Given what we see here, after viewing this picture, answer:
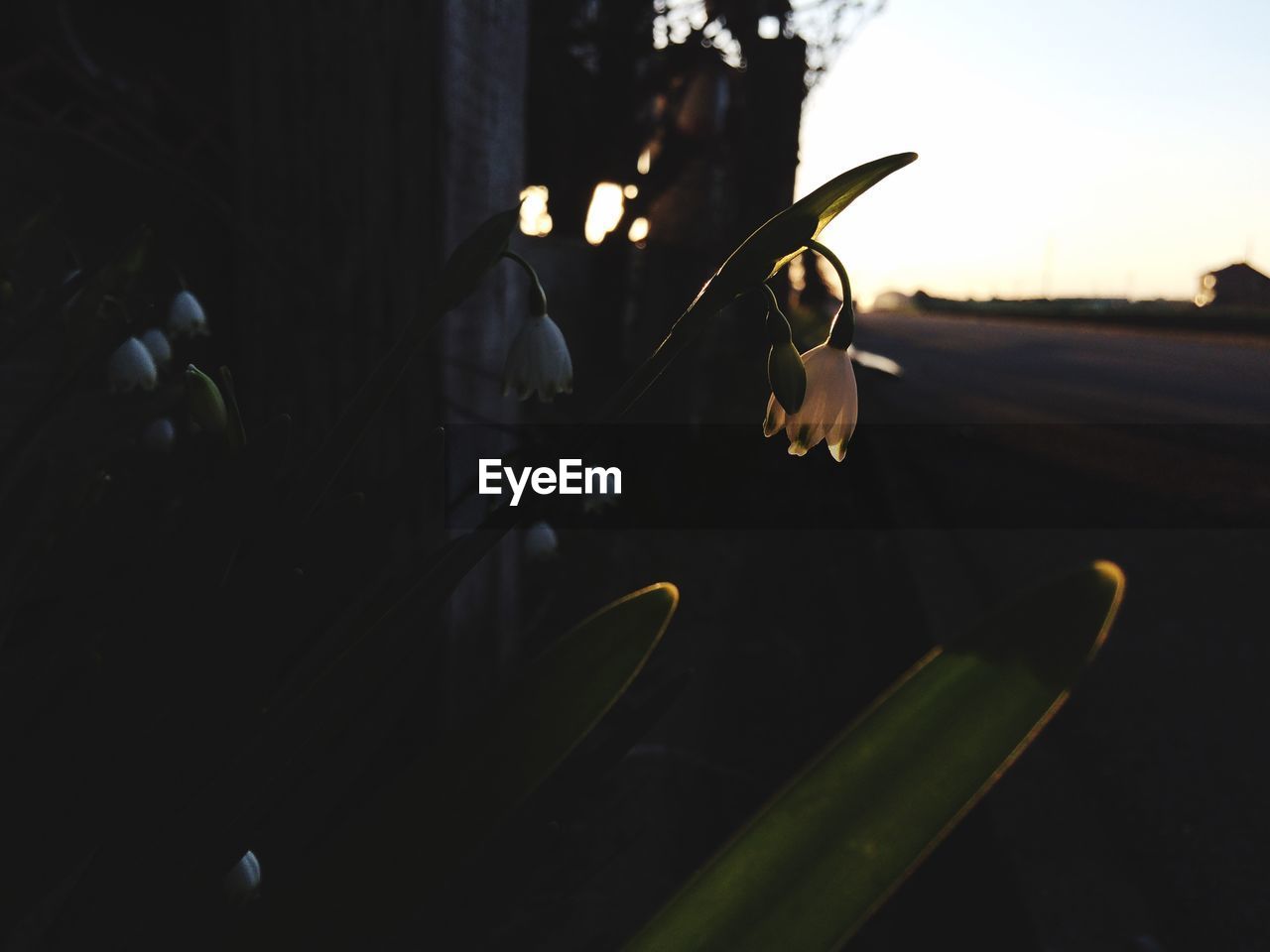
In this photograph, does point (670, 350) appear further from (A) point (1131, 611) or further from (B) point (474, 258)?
(A) point (1131, 611)

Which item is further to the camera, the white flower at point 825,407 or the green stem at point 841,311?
the white flower at point 825,407

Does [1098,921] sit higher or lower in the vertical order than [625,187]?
lower

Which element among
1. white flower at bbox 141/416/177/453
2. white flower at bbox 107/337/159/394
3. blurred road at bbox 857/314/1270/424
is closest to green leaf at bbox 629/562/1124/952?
white flower at bbox 107/337/159/394

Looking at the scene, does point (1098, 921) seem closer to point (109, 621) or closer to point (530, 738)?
point (530, 738)

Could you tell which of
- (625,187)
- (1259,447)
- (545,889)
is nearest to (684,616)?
(545,889)

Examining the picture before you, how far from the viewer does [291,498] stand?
2.67ft

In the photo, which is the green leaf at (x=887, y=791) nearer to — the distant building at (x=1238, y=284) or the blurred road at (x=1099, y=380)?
the distant building at (x=1238, y=284)

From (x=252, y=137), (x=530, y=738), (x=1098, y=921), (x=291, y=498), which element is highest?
(x=252, y=137)

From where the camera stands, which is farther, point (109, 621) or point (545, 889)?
point (545, 889)

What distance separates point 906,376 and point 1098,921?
966cm

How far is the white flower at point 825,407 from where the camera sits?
2.49 feet

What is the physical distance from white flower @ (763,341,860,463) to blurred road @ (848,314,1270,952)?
102 cm

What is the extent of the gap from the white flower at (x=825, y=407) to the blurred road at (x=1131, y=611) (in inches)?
40.3

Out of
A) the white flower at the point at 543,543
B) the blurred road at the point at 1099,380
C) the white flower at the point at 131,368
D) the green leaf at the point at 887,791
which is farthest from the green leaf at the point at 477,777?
the blurred road at the point at 1099,380
